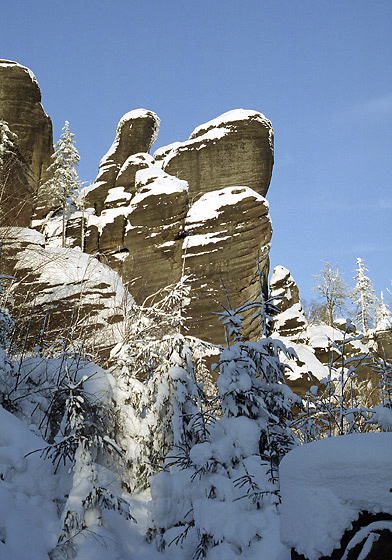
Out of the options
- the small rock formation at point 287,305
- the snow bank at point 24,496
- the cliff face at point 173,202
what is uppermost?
the cliff face at point 173,202

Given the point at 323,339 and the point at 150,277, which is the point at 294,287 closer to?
the point at 323,339

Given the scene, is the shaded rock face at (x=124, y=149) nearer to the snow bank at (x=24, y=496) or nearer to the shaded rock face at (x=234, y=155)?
the shaded rock face at (x=234, y=155)

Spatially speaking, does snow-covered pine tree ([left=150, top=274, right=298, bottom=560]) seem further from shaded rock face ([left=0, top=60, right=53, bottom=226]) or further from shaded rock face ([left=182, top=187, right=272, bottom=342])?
shaded rock face ([left=0, top=60, right=53, bottom=226])

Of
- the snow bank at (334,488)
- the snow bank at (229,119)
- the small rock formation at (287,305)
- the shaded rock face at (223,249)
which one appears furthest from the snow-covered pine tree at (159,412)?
the snow bank at (229,119)

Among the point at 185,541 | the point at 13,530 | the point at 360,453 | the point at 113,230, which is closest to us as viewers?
the point at 360,453

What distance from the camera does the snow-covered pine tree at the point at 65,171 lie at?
35188 millimetres

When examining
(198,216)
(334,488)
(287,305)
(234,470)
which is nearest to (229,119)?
(198,216)

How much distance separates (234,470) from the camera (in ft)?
16.5

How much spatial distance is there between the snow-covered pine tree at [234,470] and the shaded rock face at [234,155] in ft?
100

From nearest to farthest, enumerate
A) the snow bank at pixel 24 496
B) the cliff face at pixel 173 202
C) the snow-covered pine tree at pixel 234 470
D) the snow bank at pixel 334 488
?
the snow bank at pixel 334 488, the snow bank at pixel 24 496, the snow-covered pine tree at pixel 234 470, the cliff face at pixel 173 202

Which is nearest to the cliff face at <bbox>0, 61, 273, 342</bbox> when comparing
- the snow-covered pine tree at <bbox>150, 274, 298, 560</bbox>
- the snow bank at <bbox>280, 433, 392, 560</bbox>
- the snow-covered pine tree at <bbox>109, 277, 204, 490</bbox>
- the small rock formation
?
the small rock formation

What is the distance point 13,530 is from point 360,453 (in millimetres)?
3299

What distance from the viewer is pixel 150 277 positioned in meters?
31.0

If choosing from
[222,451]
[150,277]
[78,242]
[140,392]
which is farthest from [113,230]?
[222,451]
